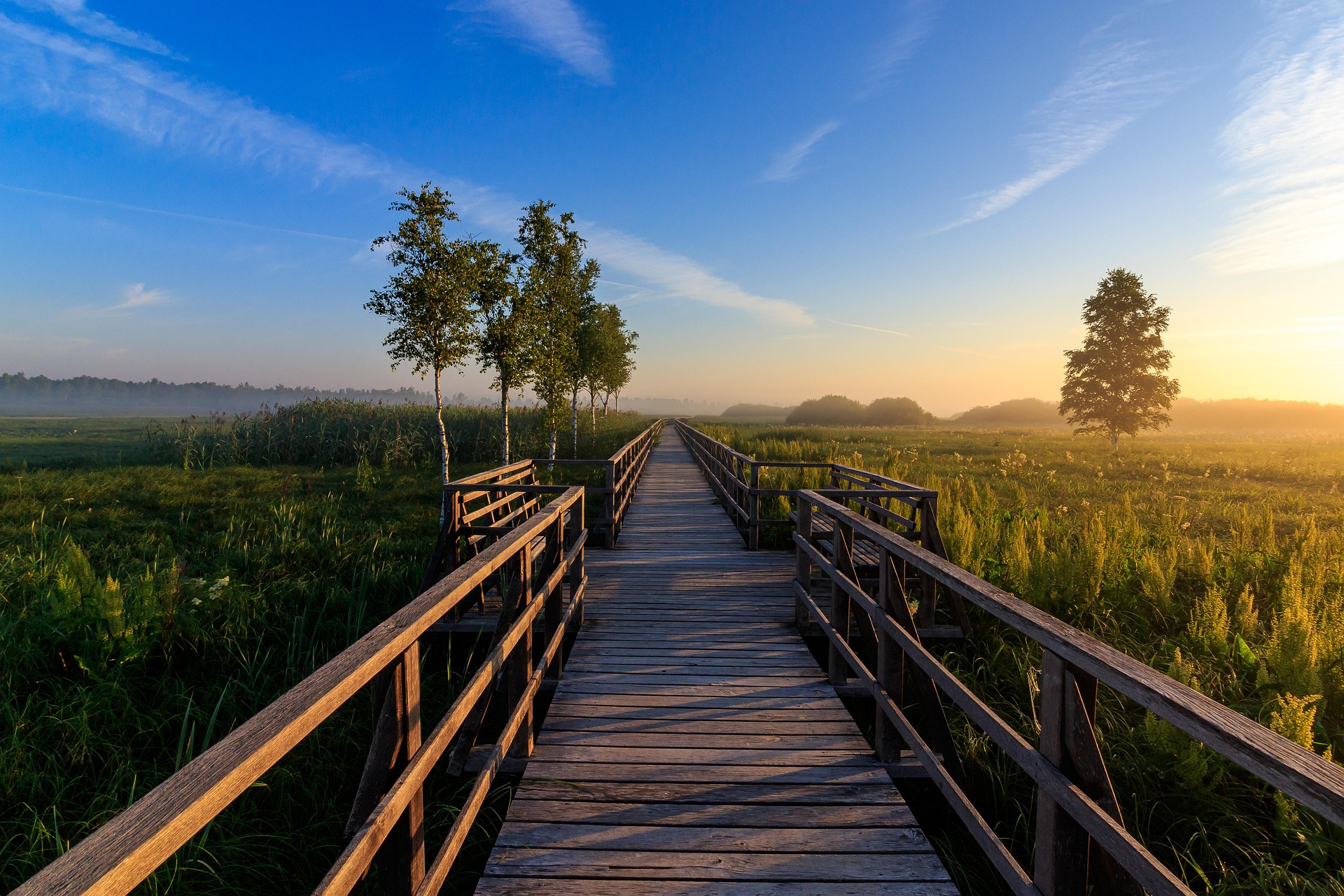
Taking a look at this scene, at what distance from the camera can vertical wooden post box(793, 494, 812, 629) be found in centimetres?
505

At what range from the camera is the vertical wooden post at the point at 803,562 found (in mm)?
5051

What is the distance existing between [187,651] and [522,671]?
3.90 metres

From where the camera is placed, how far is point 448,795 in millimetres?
3486

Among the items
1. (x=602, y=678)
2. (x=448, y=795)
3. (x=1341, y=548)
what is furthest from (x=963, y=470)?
(x=448, y=795)

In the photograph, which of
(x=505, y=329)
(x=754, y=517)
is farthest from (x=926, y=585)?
(x=505, y=329)

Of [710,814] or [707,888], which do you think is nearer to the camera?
[707,888]

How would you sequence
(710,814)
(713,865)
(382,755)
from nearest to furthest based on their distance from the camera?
1. (382,755)
2. (713,865)
3. (710,814)

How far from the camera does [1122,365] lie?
31062 millimetres

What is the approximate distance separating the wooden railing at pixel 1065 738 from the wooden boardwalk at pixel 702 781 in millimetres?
378

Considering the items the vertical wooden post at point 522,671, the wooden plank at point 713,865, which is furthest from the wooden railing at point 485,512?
the wooden plank at point 713,865

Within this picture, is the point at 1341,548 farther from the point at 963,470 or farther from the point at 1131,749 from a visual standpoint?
the point at 963,470

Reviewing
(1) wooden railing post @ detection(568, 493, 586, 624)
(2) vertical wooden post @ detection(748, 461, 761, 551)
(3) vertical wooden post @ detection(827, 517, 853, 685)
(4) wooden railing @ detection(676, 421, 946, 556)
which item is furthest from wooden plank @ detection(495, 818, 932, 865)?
(2) vertical wooden post @ detection(748, 461, 761, 551)

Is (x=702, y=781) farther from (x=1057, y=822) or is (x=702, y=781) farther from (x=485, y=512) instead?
(x=485, y=512)

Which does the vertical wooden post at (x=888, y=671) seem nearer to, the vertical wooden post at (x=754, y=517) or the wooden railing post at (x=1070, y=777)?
the wooden railing post at (x=1070, y=777)
